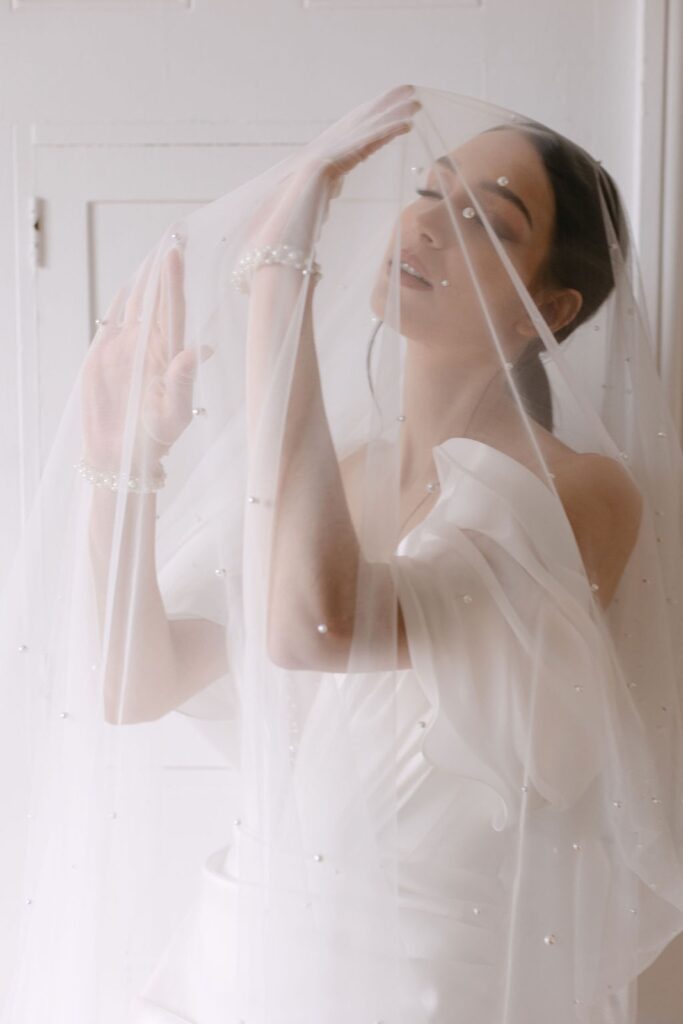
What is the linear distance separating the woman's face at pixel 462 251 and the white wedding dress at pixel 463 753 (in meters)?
0.10

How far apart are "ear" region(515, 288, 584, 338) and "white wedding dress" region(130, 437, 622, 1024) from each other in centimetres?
17

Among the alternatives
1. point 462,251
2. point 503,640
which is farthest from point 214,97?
point 503,640

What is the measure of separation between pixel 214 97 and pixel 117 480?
57cm

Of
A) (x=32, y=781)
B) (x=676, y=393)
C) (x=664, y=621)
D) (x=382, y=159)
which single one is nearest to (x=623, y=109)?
(x=676, y=393)

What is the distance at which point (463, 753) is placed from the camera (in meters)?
0.82

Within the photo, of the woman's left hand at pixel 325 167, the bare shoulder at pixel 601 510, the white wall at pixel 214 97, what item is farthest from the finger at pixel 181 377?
the white wall at pixel 214 97

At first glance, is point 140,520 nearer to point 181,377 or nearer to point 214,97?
point 181,377

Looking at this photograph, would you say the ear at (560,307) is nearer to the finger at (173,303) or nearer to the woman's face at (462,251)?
the woman's face at (462,251)

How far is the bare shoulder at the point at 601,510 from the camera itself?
2.88 ft

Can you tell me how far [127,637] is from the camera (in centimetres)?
88

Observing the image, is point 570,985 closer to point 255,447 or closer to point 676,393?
point 255,447

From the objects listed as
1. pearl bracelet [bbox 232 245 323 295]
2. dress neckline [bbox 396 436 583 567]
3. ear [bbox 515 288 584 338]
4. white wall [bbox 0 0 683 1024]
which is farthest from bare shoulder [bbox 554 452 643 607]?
white wall [bbox 0 0 683 1024]

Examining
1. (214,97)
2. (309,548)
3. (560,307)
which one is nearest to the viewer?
(309,548)

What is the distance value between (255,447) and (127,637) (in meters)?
0.21
